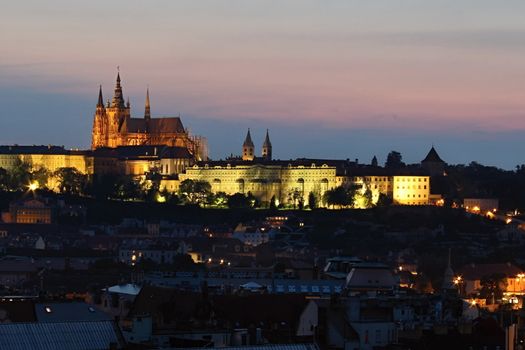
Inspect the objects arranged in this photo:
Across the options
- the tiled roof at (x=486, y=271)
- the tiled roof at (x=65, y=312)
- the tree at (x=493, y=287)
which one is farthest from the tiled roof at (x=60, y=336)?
the tiled roof at (x=486, y=271)

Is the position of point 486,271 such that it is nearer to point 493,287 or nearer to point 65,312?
point 493,287

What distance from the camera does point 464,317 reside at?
59812 millimetres

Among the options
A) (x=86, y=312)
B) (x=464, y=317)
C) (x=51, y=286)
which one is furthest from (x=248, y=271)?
(x=86, y=312)

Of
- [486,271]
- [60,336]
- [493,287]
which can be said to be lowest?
[493,287]

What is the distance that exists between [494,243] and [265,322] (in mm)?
122979

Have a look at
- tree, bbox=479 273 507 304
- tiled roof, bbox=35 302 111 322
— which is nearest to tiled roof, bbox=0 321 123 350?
tiled roof, bbox=35 302 111 322

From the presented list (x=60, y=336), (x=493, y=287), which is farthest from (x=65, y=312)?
(x=493, y=287)

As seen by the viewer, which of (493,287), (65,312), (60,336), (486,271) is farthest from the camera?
(486,271)

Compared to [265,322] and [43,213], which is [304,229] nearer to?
[43,213]

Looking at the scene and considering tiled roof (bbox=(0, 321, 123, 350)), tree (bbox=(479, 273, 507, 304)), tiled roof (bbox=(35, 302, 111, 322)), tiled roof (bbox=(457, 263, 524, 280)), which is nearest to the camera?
tiled roof (bbox=(0, 321, 123, 350))

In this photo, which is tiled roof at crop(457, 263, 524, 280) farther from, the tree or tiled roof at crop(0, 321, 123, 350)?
tiled roof at crop(0, 321, 123, 350)

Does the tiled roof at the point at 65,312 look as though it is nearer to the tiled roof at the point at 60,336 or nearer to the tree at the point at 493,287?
the tiled roof at the point at 60,336

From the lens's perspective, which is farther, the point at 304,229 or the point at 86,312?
the point at 304,229

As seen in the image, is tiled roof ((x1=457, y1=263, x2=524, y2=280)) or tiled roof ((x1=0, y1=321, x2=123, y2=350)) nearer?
tiled roof ((x1=0, y1=321, x2=123, y2=350))
